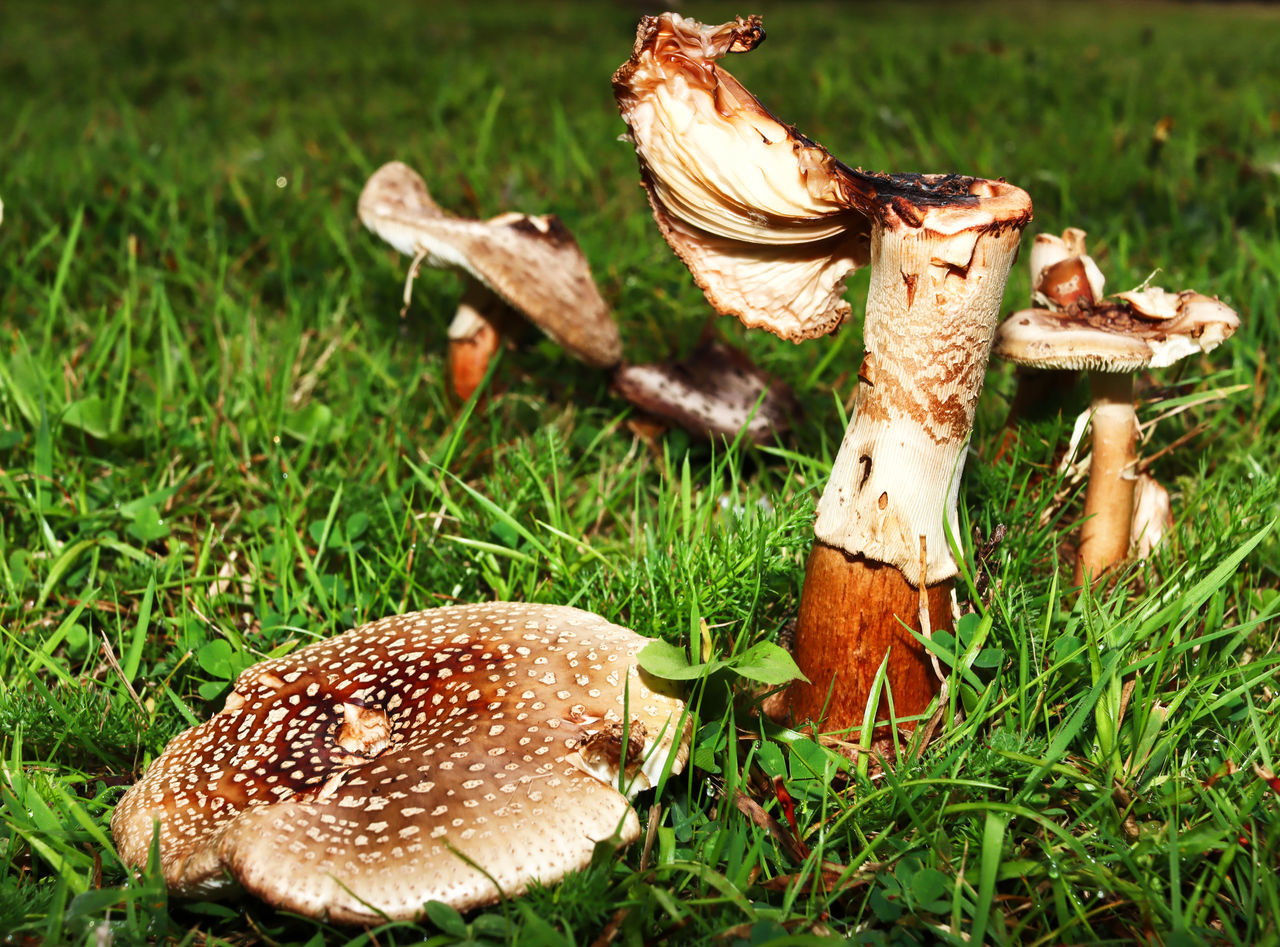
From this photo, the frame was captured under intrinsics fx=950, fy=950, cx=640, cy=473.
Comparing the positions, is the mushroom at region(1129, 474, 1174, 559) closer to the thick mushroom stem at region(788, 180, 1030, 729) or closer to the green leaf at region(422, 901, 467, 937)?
the thick mushroom stem at region(788, 180, 1030, 729)

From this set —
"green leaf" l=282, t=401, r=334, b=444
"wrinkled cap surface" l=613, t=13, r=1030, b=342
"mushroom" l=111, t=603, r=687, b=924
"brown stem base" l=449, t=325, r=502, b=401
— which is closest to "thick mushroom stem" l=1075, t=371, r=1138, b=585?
"wrinkled cap surface" l=613, t=13, r=1030, b=342

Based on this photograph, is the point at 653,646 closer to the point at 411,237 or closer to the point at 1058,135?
the point at 411,237

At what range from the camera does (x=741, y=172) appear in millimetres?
1946

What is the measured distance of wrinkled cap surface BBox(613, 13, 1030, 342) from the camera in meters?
1.84

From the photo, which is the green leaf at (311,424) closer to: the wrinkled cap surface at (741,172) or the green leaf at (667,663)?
the wrinkled cap surface at (741,172)

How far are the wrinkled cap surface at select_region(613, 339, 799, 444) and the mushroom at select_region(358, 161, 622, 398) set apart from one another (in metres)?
0.15

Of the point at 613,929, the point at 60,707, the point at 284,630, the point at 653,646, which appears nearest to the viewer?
the point at 613,929

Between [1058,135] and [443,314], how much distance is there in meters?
3.62

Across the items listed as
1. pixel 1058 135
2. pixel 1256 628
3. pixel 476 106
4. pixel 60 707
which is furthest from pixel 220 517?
pixel 1058 135

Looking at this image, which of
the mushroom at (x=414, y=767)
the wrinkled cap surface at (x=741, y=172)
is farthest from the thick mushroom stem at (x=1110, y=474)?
the mushroom at (x=414, y=767)

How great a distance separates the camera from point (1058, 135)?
17.3 ft

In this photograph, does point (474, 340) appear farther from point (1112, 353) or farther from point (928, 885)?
point (928, 885)

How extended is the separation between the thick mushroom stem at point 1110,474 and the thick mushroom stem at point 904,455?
605mm

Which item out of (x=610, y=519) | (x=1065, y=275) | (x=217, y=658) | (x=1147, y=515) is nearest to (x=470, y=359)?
(x=610, y=519)
